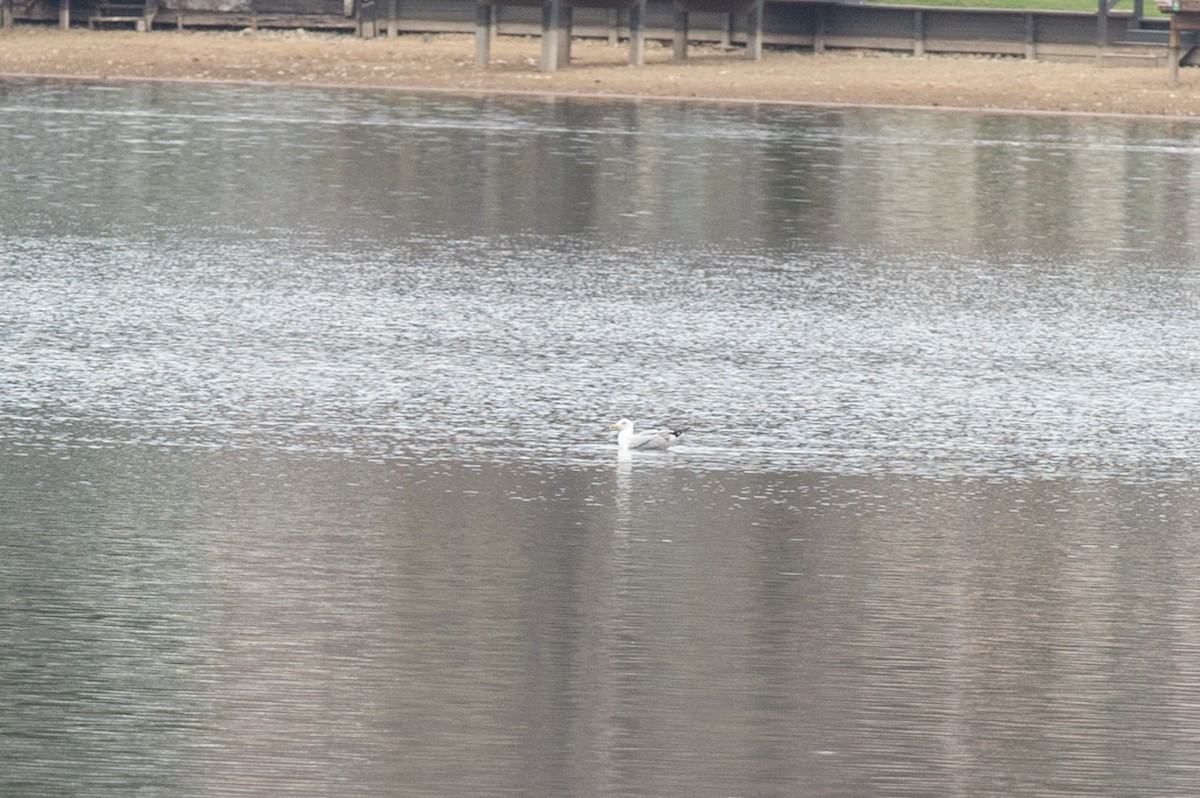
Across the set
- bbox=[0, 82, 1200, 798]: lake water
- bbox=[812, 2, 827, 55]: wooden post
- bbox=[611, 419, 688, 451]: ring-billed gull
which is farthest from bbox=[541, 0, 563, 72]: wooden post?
bbox=[611, 419, 688, 451]: ring-billed gull

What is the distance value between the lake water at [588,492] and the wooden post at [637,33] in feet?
40.6

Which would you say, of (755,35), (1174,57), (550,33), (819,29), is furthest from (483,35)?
(1174,57)

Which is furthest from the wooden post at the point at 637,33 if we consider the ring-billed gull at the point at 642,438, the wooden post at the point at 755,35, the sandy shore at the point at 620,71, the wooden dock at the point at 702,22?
the ring-billed gull at the point at 642,438

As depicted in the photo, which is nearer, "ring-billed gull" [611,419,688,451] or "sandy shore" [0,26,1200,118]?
"ring-billed gull" [611,419,688,451]

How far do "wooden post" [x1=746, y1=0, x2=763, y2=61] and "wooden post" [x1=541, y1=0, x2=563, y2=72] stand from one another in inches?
140

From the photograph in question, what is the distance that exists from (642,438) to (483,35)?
24425mm

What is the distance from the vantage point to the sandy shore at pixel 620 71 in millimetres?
33969

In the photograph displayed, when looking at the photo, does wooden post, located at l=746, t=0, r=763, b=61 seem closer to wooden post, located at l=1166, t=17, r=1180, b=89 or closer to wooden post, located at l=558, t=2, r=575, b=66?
wooden post, located at l=558, t=2, r=575, b=66

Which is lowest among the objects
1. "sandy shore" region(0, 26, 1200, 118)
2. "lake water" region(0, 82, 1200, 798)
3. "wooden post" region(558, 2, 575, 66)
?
"lake water" region(0, 82, 1200, 798)

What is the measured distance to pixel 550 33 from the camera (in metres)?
35.2

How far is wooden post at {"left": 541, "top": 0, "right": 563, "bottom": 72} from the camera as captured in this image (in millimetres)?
34625

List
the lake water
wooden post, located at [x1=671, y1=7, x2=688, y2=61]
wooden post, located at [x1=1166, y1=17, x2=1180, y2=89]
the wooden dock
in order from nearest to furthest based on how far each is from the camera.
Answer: the lake water
wooden post, located at [x1=1166, y1=17, x2=1180, y2=89]
the wooden dock
wooden post, located at [x1=671, y1=7, x2=688, y2=61]

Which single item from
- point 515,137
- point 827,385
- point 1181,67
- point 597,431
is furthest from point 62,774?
point 1181,67

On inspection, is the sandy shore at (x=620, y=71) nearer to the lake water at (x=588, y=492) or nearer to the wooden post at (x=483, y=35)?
the wooden post at (x=483, y=35)
